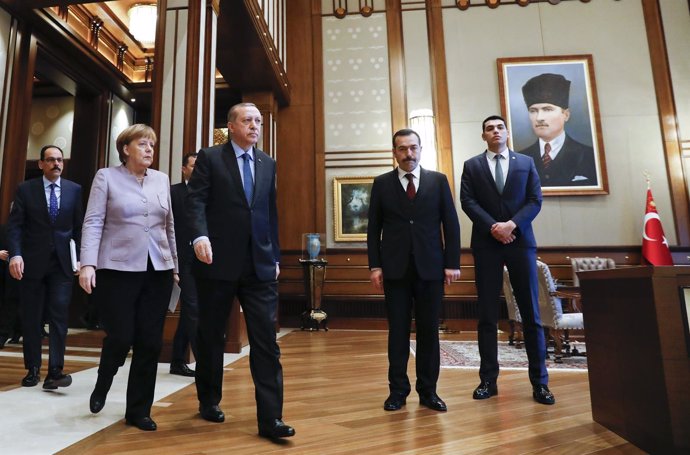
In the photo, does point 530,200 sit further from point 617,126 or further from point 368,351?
point 617,126

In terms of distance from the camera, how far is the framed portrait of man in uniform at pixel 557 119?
6.17 meters

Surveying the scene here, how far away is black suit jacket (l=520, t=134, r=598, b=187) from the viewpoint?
242 inches

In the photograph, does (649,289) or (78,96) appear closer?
(649,289)

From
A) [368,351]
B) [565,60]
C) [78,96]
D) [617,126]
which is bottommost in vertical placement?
[368,351]

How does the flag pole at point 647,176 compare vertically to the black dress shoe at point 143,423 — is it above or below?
above

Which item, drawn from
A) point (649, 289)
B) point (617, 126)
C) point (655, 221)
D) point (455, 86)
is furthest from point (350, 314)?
point (649, 289)

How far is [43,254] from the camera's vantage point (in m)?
2.49

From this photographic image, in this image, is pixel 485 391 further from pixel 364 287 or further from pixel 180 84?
pixel 364 287

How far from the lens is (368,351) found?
3.89m

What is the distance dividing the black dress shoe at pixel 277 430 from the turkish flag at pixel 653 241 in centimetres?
568

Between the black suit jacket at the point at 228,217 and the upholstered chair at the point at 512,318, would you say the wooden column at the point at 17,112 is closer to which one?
the black suit jacket at the point at 228,217

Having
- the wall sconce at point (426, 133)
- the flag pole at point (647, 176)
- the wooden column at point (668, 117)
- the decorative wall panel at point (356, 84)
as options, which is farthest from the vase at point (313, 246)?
the wooden column at point (668, 117)

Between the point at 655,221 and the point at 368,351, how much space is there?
4.30 meters

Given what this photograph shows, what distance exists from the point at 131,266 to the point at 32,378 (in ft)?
4.22
